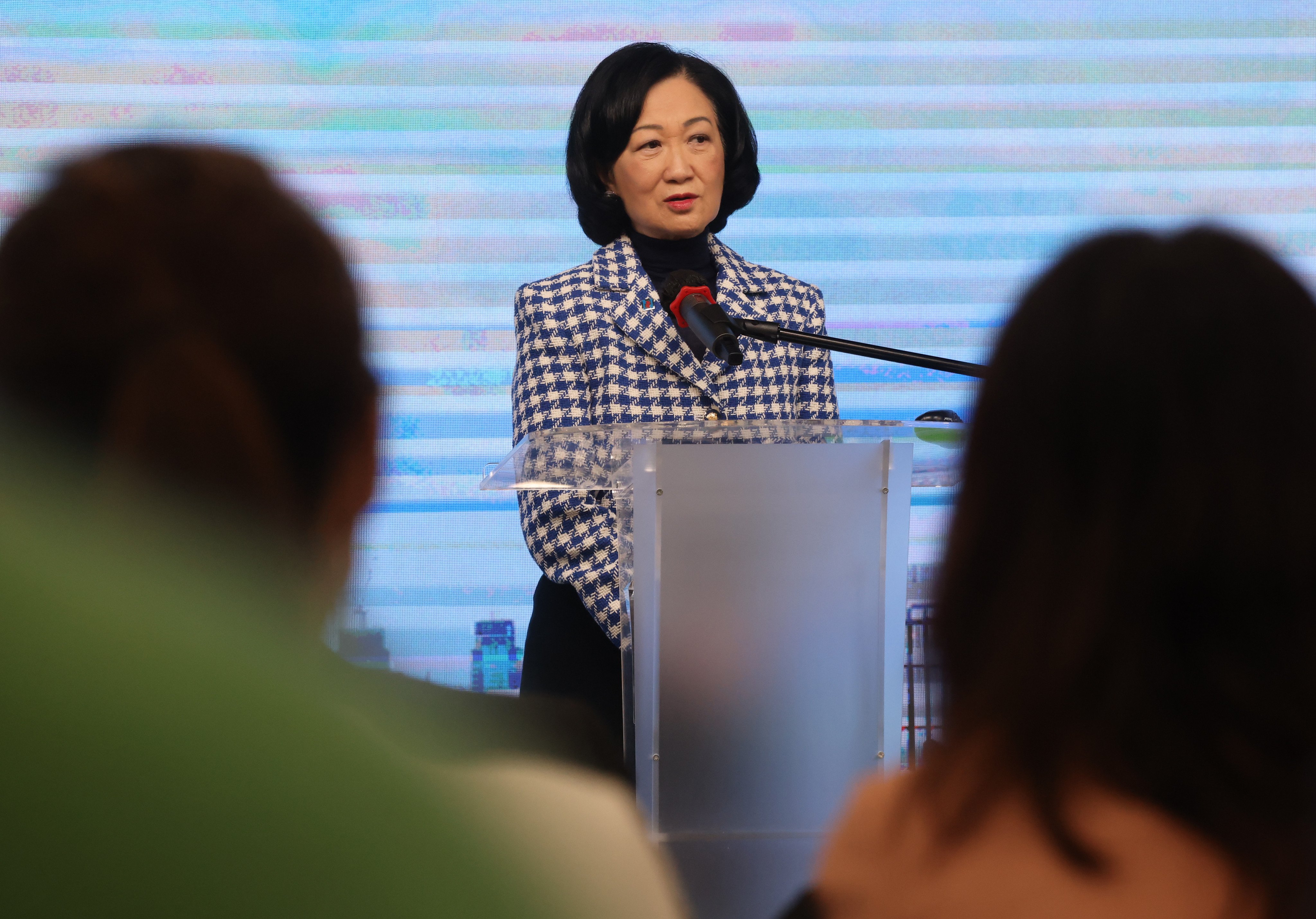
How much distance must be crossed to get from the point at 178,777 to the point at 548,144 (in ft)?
8.55

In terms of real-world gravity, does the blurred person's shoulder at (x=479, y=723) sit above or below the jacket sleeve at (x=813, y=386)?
below

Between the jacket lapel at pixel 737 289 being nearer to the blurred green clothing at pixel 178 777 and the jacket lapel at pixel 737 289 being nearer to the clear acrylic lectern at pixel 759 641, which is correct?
the clear acrylic lectern at pixel 759 641

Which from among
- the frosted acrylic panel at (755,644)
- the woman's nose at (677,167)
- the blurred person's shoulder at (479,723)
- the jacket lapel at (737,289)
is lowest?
the frosted acrylic panel at (755,644)

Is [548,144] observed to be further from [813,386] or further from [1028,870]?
[1028,870]

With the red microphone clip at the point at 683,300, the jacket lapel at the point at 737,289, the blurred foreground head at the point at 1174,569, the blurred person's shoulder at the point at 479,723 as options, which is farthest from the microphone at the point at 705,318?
the blurred person's shoulder at the point at 479,723

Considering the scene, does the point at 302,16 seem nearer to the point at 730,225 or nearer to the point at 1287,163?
the point at 730,225

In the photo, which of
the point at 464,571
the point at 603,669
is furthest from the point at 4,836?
the point at 464,571

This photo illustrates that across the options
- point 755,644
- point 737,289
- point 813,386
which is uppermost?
point 737,289

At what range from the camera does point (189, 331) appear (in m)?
0.40

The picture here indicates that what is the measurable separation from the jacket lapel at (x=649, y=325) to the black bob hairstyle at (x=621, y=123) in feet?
0.73

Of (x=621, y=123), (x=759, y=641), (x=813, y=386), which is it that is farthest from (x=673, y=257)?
(x=759, y=641)

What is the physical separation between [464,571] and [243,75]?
1.30 meters

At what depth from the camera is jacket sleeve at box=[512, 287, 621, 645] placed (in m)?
1.44

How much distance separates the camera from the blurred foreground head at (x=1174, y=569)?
1.72 ft
